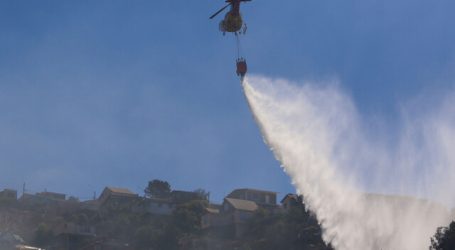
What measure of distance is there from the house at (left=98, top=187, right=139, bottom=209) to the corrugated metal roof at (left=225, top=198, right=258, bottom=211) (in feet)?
62.8

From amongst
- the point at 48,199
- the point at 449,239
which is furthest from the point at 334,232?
the point at 48,199

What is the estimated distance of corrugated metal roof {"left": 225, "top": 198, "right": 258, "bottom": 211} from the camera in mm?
120512

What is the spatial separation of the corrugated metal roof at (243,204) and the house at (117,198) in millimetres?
19140

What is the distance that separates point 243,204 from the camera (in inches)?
4882

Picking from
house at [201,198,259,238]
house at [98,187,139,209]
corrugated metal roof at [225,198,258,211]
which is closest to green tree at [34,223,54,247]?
house at [98,187,139,209]

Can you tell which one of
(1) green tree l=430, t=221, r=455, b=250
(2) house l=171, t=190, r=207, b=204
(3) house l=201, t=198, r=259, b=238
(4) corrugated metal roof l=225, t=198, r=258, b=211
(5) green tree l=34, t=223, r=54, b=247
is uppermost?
(2) house l=171, t=190, r=207, b=204

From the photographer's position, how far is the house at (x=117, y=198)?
424 feet

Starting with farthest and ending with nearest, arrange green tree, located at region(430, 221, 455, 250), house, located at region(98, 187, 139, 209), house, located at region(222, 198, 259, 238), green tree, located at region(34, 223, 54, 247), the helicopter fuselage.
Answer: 1. house, located at region(98, 187, 139, 209)
2. house, located at region(222, 198, 259, 238)
3. green tree, located at region(34, 223, 54, 247)
4. the helicopter fuselage
5. green tree, located at region(430, 221, 455, 250)

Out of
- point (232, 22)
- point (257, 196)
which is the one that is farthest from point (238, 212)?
point (232, 22)

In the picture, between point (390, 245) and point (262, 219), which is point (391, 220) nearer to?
point (390, 245)

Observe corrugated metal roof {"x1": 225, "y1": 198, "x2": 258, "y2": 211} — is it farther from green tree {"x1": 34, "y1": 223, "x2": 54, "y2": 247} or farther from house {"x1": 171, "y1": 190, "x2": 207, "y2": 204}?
green tree {"x1": 34, "y1": 223, "x2": 54, "y2": 247}

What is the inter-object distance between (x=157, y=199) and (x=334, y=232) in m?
66.9

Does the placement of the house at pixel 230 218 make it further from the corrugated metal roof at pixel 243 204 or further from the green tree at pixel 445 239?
the green tree at pixel 445 239

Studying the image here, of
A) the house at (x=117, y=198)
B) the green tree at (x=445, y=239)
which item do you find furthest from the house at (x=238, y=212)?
the green tree at (x=445, y=239)
